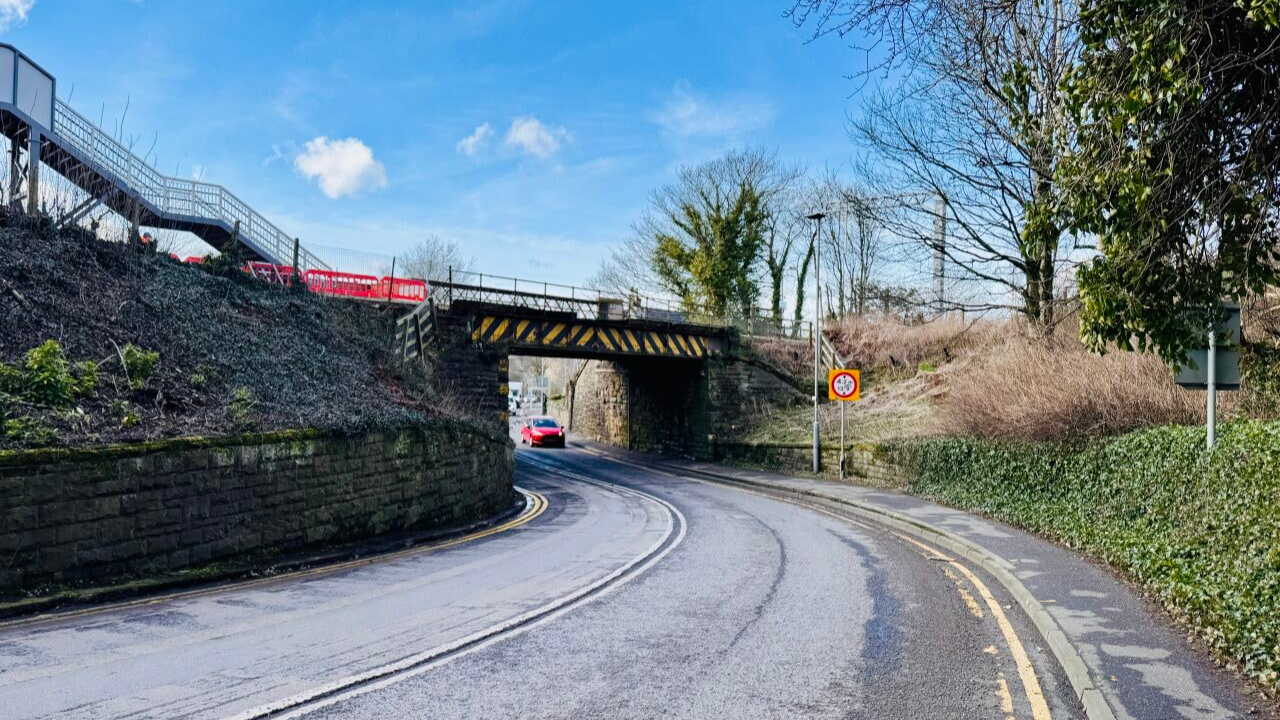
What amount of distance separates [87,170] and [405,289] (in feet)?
37.3

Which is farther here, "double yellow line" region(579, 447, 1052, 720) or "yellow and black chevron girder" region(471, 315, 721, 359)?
"yellow and black chevron girder" region(471, 315, 721, 359)

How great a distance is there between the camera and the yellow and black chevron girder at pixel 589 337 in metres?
27.4

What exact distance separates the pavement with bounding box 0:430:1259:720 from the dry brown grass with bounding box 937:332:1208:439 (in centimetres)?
371

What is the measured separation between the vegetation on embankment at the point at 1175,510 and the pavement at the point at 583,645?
589 millimetres

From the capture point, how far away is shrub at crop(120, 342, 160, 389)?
1198 centimetres

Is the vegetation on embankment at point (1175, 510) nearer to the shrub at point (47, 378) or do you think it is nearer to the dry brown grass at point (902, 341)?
the shrub at point (47, 378)

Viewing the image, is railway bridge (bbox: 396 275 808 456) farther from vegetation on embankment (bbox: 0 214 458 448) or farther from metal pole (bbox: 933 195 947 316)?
metal pole (bbox: 933 195 947 316)

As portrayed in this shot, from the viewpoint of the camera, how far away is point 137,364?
40.0ft

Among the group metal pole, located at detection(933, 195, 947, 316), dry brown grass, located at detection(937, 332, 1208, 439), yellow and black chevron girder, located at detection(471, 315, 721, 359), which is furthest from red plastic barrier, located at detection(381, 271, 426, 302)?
dry brown grass, located at detection(937, 332, 1208, 439)

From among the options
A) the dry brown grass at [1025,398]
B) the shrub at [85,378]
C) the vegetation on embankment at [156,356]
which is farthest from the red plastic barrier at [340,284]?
the dry brown grass at [1025,398]

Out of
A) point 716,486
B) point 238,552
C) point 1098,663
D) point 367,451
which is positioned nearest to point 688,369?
point 716,486

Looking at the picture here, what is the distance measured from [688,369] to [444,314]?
11.9m

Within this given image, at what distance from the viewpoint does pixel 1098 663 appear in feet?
20.5

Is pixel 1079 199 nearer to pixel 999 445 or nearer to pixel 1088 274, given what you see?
pixel 1088 274
